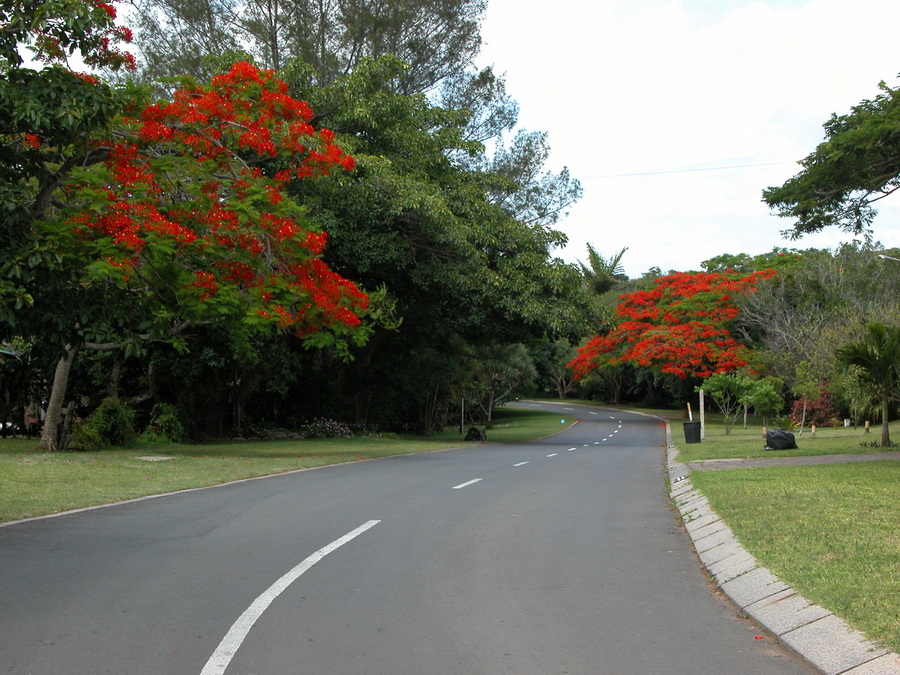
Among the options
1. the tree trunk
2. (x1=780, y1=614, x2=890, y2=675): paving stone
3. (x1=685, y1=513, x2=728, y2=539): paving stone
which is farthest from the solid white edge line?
the tree trunk

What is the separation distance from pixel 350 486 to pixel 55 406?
10.9m

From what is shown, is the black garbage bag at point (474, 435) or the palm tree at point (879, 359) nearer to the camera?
the palm tree at point (879, 359)

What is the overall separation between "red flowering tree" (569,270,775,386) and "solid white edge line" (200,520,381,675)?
3967 centimetres

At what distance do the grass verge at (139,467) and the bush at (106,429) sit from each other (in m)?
0.65

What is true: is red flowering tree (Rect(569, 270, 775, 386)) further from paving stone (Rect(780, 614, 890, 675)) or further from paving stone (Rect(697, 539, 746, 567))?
paving stone (Rect(780, 614, 890, 675))

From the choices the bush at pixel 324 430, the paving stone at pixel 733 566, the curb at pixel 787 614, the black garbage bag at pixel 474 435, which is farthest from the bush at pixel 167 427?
the paving stone at pixel 733 566

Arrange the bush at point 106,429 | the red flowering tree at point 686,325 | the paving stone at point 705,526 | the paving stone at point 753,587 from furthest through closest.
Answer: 1. the red flowering tree at point 686,325
2. the bush at point 106,429
3. the paving stone at point 705,526
4. the paving stone at point 753,587

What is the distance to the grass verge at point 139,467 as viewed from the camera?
1227cm

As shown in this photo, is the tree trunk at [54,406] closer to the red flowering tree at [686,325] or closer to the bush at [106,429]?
the bush at [106,429]

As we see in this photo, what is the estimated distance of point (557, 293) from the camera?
92.6 feet

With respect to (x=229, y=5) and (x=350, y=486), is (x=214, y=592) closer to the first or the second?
(x=350, y=486)

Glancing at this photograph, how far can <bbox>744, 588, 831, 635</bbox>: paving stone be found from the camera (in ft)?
18.5

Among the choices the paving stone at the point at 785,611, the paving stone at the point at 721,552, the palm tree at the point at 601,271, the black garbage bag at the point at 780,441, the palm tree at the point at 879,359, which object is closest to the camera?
the paving stone at the point at 785,611

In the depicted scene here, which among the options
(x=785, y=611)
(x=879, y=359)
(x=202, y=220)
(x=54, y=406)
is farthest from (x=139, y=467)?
(x=879, y=359)
